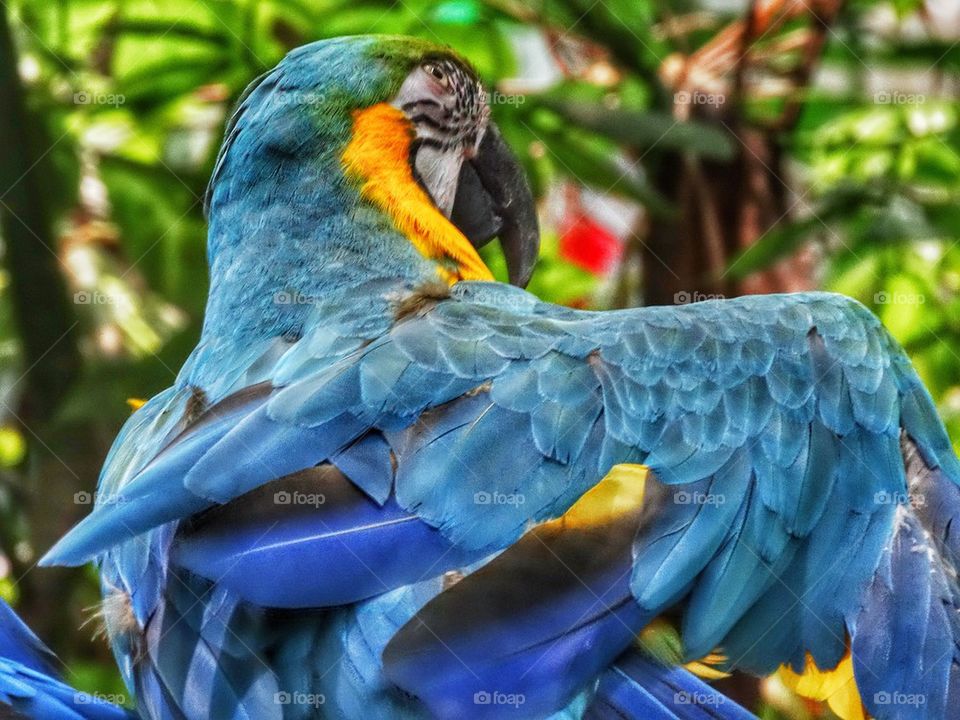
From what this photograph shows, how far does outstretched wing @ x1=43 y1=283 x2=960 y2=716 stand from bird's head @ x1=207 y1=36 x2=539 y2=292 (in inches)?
5.3

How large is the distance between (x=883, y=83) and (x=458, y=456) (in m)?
1.45

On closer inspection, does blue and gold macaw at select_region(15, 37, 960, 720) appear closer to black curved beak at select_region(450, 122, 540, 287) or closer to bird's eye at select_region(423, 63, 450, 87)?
bird's eye at select_region(423, 63, 450, 87)

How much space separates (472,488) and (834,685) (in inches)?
Result: 13.4

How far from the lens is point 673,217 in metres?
1.89

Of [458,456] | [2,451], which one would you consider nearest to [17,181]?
[2,451]

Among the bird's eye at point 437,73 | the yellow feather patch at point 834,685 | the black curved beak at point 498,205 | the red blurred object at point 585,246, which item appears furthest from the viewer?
the red blurred object at point 585,246

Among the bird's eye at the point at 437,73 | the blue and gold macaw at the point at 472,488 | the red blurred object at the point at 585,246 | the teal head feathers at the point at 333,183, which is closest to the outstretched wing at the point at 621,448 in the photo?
the blue and gold macaw at the point at 472,488

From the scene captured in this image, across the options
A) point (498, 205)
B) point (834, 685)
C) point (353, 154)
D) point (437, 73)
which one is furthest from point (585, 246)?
point (834, 685)

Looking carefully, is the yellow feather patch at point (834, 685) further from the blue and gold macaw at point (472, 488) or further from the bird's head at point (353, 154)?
the bird's head at point (353, 154)

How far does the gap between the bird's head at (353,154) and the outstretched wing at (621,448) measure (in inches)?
5.3

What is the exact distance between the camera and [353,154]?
1157 millimetres

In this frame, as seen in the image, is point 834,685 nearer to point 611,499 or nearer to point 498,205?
point 611,499

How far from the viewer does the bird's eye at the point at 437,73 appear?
1248mm

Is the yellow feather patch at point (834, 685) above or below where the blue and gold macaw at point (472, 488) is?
below
